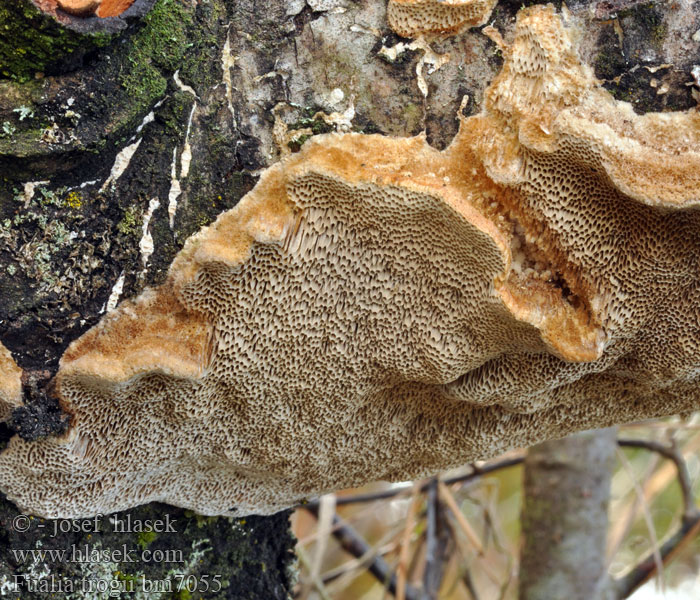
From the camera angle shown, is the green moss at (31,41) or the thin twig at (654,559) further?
the thin twig at (654,559)

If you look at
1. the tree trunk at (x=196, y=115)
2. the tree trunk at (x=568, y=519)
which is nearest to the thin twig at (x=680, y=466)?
the tree trunk at (x=568, y=519)

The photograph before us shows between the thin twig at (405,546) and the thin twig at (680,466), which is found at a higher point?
the thin twig at (680,466)

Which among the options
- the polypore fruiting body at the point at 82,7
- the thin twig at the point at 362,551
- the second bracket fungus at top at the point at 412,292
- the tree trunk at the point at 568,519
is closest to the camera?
the polypore fruiting body at the point at 82,7

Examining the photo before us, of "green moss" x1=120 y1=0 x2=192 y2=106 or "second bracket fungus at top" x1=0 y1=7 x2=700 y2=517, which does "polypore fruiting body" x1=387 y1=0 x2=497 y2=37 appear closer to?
"second bracket fungus at top" x1=0 y1=7 x2=700 y2=517

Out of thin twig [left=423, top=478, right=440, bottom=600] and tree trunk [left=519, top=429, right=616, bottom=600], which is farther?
thin twig [left=423, top=478, right=440, bottom=600]

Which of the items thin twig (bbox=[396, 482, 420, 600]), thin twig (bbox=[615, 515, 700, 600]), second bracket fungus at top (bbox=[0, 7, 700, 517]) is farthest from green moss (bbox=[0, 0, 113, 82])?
thin twig (bbox=[615, 515, 700, 600])

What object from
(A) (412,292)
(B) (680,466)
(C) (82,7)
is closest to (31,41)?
(C) (82,7)

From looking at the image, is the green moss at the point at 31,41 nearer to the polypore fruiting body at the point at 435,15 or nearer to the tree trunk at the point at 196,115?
the tree trunk at the point at 196,115
